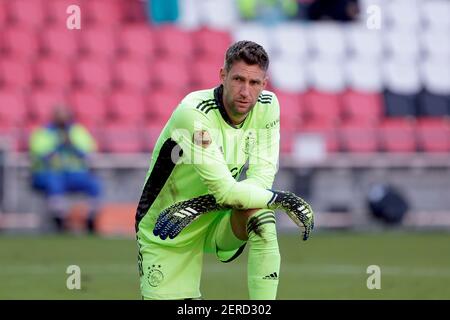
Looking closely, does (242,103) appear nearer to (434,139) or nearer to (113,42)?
(434,139)

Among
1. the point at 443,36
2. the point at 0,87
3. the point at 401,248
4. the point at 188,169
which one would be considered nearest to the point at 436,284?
the point at 401,248

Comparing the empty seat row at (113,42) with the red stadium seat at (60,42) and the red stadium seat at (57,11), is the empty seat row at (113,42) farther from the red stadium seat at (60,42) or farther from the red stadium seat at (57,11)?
the red stadium seat at (57,11)

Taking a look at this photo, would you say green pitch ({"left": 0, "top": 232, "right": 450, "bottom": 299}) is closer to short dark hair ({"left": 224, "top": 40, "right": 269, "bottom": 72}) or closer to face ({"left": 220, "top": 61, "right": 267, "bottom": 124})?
face ({"left": 220, "top": 61, "right": 267, "bottom": 124})

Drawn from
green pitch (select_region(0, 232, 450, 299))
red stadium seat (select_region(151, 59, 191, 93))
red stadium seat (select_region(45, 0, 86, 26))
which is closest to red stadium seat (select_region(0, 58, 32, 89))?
red stadium seat (select_region(45, 0, 86, 26))

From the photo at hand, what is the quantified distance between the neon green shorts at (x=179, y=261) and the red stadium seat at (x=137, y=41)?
476 inches

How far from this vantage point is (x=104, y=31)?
18891 mm

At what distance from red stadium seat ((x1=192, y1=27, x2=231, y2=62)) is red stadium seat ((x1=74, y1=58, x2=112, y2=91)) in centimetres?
164

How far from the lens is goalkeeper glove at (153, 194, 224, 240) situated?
22.3 feet

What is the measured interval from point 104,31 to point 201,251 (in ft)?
40.2

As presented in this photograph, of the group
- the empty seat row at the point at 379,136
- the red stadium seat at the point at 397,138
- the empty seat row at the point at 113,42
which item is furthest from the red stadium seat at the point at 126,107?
the red stadium seat at the point at 397,138

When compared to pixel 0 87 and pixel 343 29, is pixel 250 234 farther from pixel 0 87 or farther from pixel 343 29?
pixel 343 29

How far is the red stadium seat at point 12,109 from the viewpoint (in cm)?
1717

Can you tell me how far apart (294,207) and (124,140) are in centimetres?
1045

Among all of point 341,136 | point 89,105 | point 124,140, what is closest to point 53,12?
point 89,105
